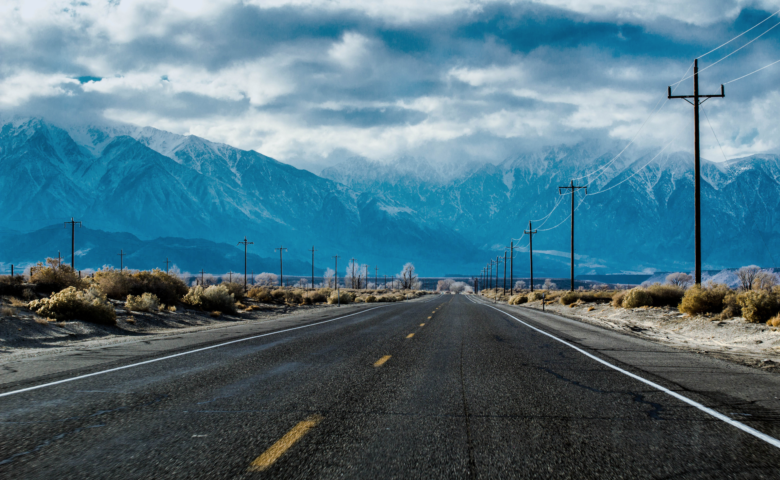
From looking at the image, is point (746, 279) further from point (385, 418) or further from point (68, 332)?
point (385, 418)

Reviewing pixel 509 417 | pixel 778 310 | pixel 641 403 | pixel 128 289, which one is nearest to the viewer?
pixel 509 417

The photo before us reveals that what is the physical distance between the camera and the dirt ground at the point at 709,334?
11888 millimetres

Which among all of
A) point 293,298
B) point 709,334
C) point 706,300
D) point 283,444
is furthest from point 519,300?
point 283,444

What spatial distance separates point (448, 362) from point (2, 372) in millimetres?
7592

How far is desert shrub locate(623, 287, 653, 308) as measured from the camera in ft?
93.1

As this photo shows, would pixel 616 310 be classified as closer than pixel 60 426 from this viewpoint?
No

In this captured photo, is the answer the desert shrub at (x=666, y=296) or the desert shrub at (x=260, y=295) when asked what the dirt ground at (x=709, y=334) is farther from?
the desert shrub at (x=260, y=295)

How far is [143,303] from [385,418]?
2038cm

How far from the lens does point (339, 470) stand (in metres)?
4.29

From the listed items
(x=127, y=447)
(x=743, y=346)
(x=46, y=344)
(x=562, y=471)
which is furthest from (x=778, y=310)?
(x=46, y=344)

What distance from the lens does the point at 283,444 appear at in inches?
192

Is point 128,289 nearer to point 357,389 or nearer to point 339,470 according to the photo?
point 357,389

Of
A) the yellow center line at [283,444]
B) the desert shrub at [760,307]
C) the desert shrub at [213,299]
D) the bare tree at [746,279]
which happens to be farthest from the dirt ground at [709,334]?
the bare tree at [746,279]

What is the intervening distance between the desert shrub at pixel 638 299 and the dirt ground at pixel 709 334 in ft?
3.37
